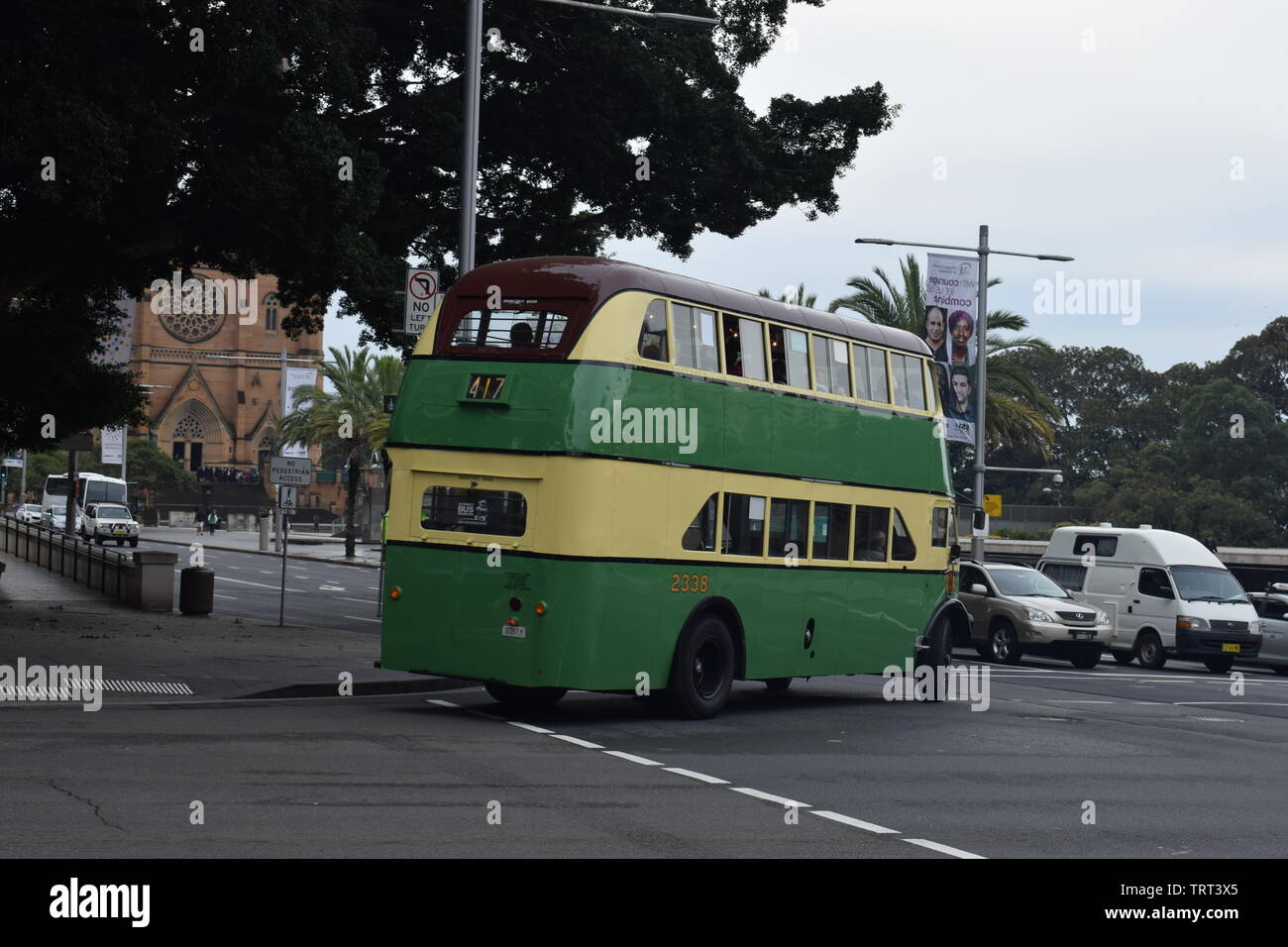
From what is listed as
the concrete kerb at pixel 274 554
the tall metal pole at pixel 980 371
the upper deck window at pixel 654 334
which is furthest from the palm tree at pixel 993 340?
the upper deck window at pixel 654 334

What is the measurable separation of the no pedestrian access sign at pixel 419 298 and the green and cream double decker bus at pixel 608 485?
624 cm

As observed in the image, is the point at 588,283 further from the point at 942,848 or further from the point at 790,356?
the point at 942,848

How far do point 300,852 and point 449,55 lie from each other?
20.7 metres

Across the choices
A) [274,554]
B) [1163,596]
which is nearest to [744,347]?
[1163,596]

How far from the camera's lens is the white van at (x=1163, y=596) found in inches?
1209

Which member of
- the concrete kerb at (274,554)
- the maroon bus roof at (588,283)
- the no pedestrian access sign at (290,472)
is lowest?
the concrete kerb at (274,554)

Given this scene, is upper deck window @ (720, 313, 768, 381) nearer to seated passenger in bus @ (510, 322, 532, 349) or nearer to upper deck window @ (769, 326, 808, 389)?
upper deck window @ (769, 326, 808, 389)

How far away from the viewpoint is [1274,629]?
3341cm

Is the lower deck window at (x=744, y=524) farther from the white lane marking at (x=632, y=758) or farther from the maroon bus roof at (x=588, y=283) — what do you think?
the white lane marking at (x=632, y=758)

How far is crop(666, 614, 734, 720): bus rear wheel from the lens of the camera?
1689 cm

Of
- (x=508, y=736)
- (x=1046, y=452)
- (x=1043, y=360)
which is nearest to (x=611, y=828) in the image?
(x=508, y=736)

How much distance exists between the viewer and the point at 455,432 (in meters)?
16.2

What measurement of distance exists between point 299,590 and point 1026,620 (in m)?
20.8

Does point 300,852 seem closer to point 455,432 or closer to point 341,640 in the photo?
point 455,432
